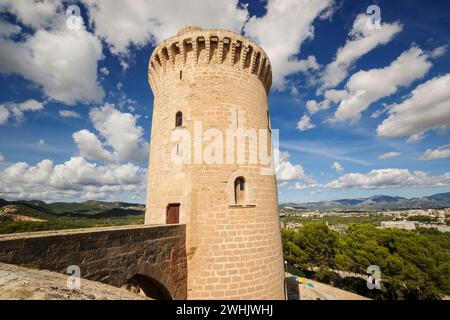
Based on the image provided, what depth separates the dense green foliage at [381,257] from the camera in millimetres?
20094

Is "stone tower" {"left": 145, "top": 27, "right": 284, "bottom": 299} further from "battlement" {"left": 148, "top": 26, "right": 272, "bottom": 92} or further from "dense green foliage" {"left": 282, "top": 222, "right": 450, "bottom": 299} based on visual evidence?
"dense green foliage" {"left": 282, "top": 222, "right": 450, "bottom": 299}

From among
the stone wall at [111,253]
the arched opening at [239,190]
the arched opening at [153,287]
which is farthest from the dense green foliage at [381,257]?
the arched opening at [153,287]

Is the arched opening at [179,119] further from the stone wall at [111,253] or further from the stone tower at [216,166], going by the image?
the stone wall at [111,253]

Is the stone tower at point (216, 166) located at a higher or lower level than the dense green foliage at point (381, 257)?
higher

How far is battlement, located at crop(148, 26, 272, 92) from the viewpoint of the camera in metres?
9.38

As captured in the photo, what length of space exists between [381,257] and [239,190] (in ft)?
71.4

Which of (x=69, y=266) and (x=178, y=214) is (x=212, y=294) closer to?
(x=178, y=214)

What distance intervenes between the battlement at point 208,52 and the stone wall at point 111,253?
6672mm

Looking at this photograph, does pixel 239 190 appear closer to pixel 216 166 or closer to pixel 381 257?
pixel 216 166

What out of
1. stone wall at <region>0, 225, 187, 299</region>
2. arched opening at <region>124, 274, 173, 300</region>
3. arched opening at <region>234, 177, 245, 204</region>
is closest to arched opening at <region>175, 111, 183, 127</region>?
arched opening at <region>234, 177, 245, 204</region>

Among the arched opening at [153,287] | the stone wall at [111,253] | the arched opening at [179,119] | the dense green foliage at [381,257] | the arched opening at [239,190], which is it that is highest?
the arched opening at [179,119]

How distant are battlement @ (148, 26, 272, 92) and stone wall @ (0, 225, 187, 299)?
21.9ft

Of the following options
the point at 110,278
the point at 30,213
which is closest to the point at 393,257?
the point at 110,278
